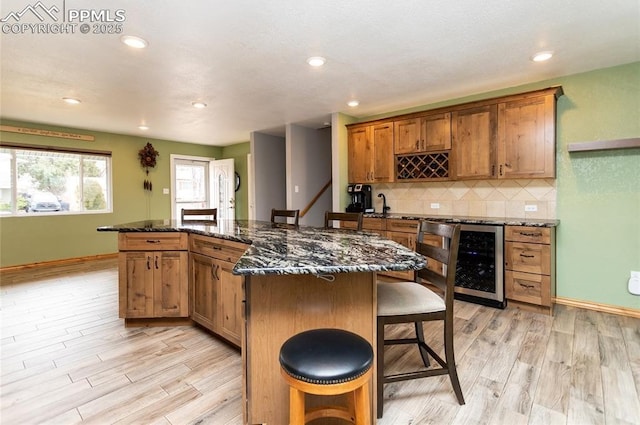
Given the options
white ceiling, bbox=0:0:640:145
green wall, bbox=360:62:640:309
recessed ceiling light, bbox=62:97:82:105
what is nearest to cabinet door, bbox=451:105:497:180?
white ceiling, bbox=0:0:640:145

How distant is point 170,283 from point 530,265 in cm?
340

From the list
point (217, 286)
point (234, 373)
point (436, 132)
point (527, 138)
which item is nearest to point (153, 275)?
point (217, 286)

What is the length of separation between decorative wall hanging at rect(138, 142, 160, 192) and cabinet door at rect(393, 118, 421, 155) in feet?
16.0

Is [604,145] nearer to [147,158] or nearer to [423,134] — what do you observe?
[423,134]

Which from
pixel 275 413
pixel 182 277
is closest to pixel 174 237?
pixel 182 277

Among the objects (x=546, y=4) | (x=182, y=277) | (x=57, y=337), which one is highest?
(x=546, y=4)

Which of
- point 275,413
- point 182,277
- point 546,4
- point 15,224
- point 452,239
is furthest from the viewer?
point 15,224

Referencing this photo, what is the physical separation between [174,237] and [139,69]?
1.62 m

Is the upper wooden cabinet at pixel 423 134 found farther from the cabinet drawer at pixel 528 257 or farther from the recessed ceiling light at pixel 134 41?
the recessed ceiling light at pixel 134 41

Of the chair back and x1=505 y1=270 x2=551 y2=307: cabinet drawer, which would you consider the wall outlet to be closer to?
x1=505 y1=270 x2=551 y2=307: cabinet drawer

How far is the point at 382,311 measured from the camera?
5.27 ft

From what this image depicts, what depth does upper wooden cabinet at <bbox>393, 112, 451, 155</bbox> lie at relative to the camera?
150 inches

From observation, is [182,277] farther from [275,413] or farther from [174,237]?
[275,413]

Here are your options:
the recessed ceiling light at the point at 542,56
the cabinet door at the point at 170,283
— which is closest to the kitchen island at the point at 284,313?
the cabinet door at the point at 170,283
